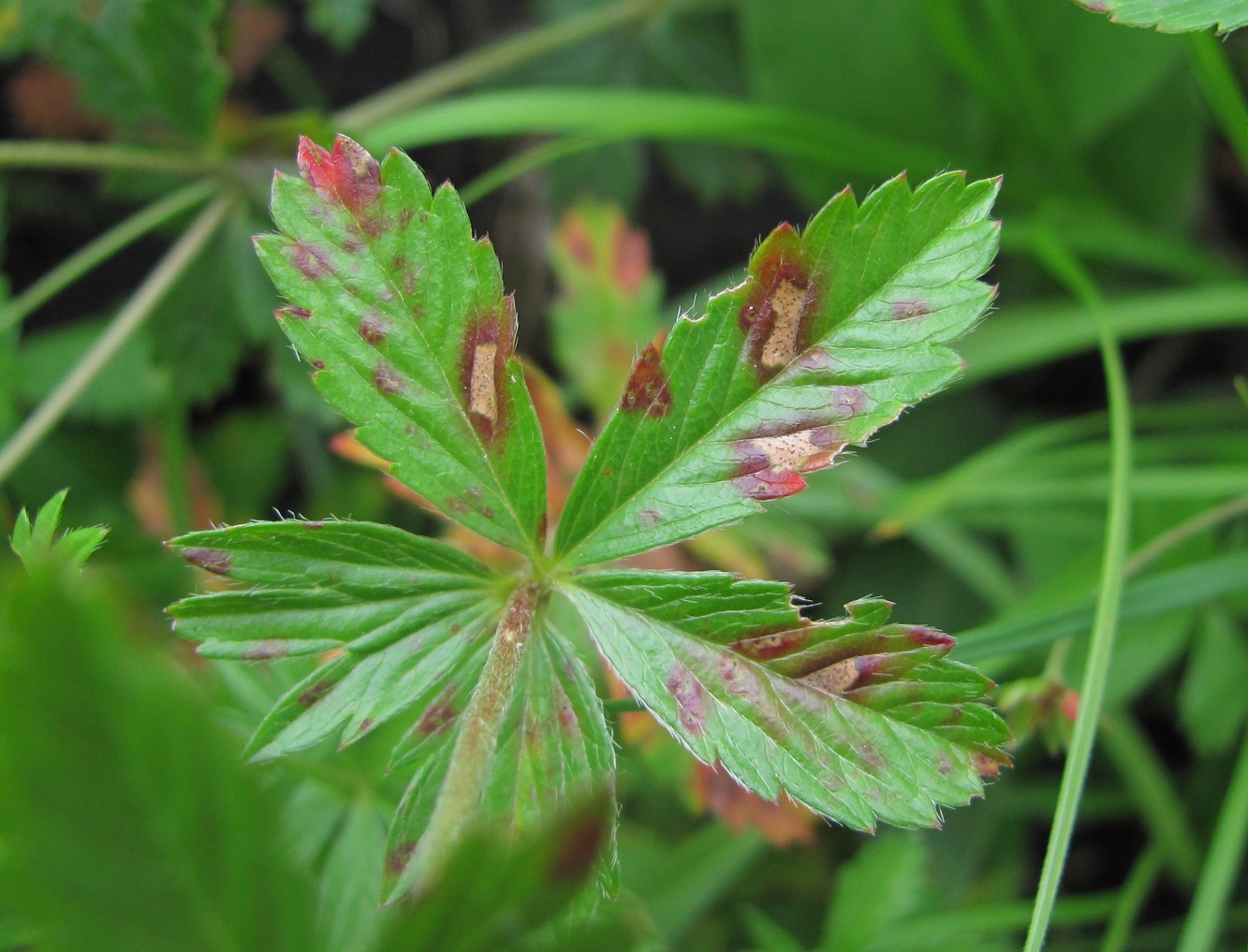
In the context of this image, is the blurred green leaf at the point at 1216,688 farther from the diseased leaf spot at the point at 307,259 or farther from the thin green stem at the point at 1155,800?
the diseased leaf spot at the point at 307,259

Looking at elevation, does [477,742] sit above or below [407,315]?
below

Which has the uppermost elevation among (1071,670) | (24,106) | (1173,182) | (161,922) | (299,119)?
(24,106)

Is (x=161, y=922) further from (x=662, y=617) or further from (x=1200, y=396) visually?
(x=1200, y=396)

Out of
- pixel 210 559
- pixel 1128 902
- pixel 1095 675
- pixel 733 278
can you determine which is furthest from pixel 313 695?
pixel 733 278

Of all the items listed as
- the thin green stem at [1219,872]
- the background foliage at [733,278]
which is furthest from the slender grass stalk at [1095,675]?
the thin green stem at [1219,872]

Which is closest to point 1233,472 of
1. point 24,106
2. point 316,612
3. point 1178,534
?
point 1178,534

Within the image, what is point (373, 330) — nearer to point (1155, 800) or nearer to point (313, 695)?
point (313, 695)
